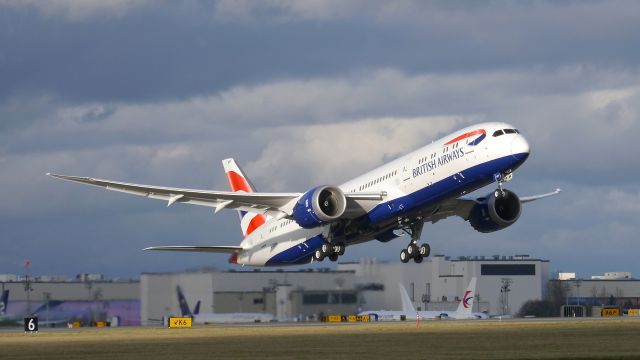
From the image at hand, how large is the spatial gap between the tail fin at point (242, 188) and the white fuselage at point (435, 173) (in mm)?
9248

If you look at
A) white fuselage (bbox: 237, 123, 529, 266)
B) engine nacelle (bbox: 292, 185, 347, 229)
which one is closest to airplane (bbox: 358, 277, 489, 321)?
white fuselage (bbox: 237, 123, 529, 266)

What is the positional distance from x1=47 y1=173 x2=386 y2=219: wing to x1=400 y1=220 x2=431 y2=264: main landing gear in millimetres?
6079

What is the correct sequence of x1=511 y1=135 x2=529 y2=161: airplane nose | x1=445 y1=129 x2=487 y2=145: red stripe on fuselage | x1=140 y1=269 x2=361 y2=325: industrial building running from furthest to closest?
1. x1=140 y1=269 x2=361 y2=325: industrial building
2. x1=445 y1=129 x2=487 y2=145: red stripe on fuselage
3. x1=511 y1=135 x2=529 y2=161: airplane nose

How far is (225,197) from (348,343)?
14.9 m

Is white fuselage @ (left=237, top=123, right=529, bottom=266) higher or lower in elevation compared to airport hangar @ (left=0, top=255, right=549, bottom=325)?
higher

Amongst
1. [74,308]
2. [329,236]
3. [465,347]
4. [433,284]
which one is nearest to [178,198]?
[329,236]

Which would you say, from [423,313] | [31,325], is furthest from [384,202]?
[423,313]

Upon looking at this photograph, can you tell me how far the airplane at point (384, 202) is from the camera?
2427 inches

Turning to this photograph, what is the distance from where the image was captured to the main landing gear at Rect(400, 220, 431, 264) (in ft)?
237

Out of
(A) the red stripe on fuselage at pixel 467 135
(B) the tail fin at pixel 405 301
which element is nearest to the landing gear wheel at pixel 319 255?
(A) the red stripe on fuselage at pixel 467 135

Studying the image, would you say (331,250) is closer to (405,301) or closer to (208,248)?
(208,248)

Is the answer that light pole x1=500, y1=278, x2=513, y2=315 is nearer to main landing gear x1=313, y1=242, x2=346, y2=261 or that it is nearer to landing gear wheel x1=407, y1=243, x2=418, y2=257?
landing gear wheel x1=407, y1=243, x2=418, y2=257

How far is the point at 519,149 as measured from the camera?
2372 inches

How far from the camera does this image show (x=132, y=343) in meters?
64.5
